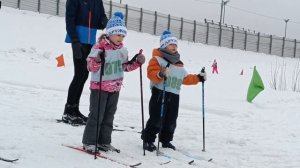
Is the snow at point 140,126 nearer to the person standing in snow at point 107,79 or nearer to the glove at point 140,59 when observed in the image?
the person standing in snow at point 107,79

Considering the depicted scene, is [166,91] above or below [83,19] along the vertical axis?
below

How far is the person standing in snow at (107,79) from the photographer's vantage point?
16.7ft

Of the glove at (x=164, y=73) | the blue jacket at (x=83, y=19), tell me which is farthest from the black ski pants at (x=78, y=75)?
the glove at (x=164, y=73)

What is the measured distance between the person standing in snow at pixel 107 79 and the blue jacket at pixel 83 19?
1017 millimetres

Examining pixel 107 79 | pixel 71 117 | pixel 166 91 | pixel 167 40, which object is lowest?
pixel 71 117

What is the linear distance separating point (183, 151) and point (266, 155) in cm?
116

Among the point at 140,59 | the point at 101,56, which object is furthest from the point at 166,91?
the point at 101,56

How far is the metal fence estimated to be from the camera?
3500 cm

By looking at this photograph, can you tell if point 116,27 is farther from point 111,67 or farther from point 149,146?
point 149,146

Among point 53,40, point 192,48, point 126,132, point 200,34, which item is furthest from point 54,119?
point 200,34

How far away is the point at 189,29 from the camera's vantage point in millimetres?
42781

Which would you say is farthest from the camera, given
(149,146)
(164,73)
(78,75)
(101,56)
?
(78,75)

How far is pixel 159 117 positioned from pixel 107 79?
108cm

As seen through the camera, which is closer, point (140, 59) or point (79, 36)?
point (140, 59)
